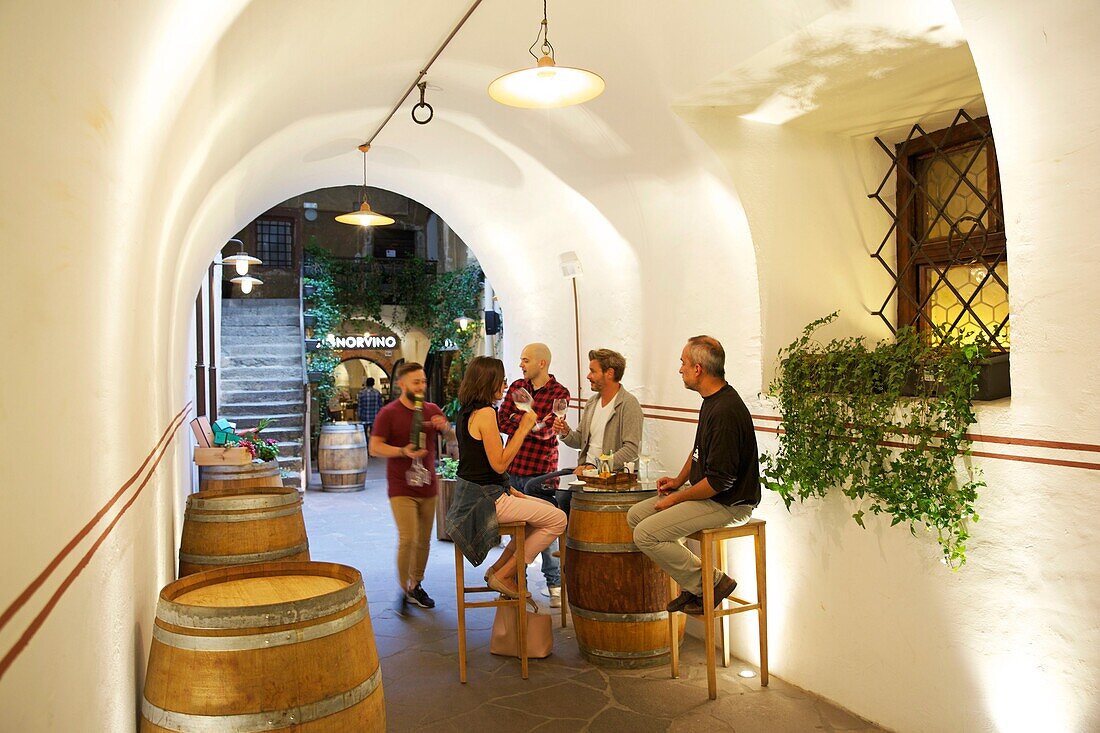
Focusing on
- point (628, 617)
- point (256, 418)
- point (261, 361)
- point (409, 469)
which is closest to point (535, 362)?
point (409, 469)

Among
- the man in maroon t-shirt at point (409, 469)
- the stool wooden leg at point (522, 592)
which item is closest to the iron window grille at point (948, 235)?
the stool wooden leg at point (522, 592)

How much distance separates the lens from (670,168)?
5.16 meters

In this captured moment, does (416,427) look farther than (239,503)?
Yes

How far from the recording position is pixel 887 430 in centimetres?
365

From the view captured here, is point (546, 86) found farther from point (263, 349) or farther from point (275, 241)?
point (275, 241)

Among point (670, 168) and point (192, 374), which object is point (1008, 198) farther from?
point (192, 374)

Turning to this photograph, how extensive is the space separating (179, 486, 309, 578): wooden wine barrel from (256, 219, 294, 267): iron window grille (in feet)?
55.4

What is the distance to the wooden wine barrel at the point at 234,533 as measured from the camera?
324 centimetres

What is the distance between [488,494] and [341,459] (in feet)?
24.7

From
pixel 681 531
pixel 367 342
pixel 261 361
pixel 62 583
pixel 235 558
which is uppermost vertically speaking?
pixel 367 342

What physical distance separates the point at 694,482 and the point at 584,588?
84cm

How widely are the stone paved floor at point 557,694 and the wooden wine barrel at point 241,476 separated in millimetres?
1409

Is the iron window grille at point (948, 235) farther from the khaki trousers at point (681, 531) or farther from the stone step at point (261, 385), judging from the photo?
the stone step at point (261, 385)

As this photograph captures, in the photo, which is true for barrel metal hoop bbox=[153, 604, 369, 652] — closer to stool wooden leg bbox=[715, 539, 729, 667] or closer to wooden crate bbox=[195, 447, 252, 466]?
stool wooden leg bbox=[715, 539, 729, 667]
